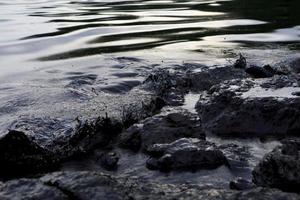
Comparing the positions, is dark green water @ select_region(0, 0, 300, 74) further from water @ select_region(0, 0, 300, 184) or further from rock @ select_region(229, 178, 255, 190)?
rock @ select_region(229, 178, 255, 190)

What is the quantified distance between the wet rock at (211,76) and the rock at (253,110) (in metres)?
1.50

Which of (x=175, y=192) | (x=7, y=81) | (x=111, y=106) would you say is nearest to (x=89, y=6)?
(x=7, y=81)

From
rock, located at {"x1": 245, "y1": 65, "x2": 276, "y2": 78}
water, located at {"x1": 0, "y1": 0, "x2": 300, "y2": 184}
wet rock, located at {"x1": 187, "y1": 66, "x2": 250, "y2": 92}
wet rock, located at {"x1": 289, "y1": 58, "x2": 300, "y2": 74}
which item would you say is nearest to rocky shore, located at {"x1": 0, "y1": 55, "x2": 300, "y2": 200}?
water, located at {"x1": 0, "y1": 0, "x2": 300, "y2": 184}

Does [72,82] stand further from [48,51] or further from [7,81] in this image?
[48,51]

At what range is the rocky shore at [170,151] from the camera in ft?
14.6

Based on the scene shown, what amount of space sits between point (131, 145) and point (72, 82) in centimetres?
399

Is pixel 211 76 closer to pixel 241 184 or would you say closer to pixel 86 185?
pixel 241 184

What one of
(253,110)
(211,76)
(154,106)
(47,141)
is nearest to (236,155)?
(253,110)

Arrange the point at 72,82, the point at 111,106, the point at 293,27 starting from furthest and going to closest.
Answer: the point at 293,27 → the point at 72,82 → the point at 111,106

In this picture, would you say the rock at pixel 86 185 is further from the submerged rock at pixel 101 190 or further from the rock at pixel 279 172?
the rock at pixel 279 172

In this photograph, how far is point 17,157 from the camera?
5574 mm

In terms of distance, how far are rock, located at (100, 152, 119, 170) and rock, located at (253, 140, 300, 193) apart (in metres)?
1.71

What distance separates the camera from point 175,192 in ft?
14.7

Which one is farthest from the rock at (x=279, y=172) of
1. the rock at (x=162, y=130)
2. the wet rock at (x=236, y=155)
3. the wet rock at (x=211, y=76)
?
the wet rock at (x=211, y=76)
